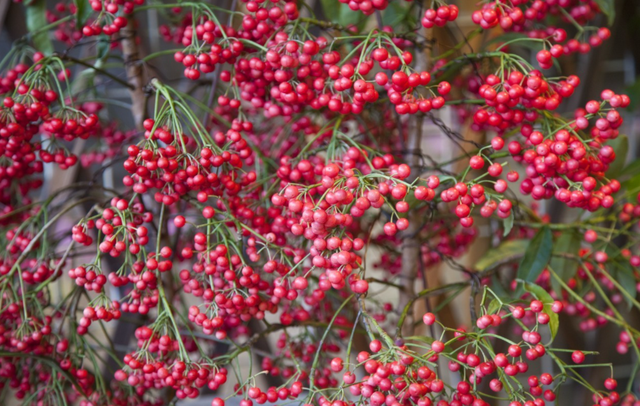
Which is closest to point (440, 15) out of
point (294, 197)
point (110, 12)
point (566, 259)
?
point (294, 197)

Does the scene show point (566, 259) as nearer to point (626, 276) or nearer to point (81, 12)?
point (626, 276)

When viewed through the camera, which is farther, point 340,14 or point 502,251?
point 502,251

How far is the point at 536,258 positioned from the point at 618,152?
281 mm

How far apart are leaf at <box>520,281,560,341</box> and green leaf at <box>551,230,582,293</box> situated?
0.74 feet

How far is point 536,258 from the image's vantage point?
0.76 m

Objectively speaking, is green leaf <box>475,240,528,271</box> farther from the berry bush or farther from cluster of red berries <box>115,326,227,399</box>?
cluster of red berries <box>115,326,227,399</box>

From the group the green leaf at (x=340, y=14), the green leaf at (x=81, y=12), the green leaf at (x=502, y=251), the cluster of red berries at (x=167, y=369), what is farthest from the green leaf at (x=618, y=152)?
the green leaf at (x=81, y=12)

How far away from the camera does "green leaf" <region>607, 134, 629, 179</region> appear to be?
89 centimetres

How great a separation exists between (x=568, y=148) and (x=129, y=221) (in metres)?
0.49

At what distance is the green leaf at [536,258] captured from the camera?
76 centimetres

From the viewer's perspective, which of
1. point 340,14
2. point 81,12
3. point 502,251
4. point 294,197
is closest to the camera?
point 294,197

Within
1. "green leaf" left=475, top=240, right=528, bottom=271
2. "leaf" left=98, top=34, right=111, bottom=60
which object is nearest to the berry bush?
"leaf" left=98, top=34, right=111, bottom=60

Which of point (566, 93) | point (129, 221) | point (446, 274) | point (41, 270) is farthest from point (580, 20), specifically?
point (446, 274)

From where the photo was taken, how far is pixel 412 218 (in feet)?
2.65
